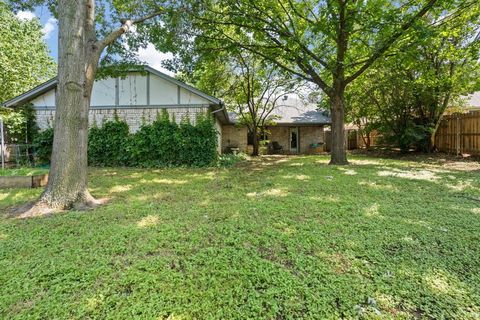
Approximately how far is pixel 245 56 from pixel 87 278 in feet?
43.5

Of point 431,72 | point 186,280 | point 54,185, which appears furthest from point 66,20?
point 431,72

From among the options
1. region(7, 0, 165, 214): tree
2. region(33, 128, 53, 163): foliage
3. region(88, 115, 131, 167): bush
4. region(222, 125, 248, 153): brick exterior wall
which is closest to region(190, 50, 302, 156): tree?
region(222, 125, 248, 153): brick exterior wall

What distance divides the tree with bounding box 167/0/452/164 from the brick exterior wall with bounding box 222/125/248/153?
8530 mm

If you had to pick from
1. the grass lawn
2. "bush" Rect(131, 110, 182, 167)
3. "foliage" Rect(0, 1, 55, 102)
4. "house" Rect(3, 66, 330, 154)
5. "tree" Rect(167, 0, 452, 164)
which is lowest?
the grass lawn

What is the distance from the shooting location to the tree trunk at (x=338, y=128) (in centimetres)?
934

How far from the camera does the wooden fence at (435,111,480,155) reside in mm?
10453

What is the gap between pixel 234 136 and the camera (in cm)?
1827

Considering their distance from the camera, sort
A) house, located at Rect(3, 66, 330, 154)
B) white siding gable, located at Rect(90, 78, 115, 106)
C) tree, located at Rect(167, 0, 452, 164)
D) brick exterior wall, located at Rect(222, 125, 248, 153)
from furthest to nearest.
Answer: brick exterior wall, located at Rect(222, 125, 248, 153) → white siding gable, located at Rect(90, 78, 115, 106) → house, located at Rect(3, 66, 330, 154) → tree, located at Rect(167, 0, 452, 164)

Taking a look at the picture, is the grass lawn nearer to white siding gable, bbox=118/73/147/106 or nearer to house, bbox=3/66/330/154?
house, bbox=3/66/330/154

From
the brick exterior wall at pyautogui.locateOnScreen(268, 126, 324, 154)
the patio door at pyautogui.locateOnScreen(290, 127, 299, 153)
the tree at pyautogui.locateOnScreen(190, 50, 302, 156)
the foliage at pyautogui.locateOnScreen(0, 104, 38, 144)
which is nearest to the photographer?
the foliage at pyautogui.locateOnScreen(0, 104, 38, 144)

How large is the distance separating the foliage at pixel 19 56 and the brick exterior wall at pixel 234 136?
1429 cm

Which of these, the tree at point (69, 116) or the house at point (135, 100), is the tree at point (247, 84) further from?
the tree at point (69, 116)

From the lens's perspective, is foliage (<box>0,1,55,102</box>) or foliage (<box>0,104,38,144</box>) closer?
foliage (<box>0,104,38,144</box>)

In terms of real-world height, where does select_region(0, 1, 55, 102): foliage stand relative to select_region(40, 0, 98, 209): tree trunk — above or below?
above
